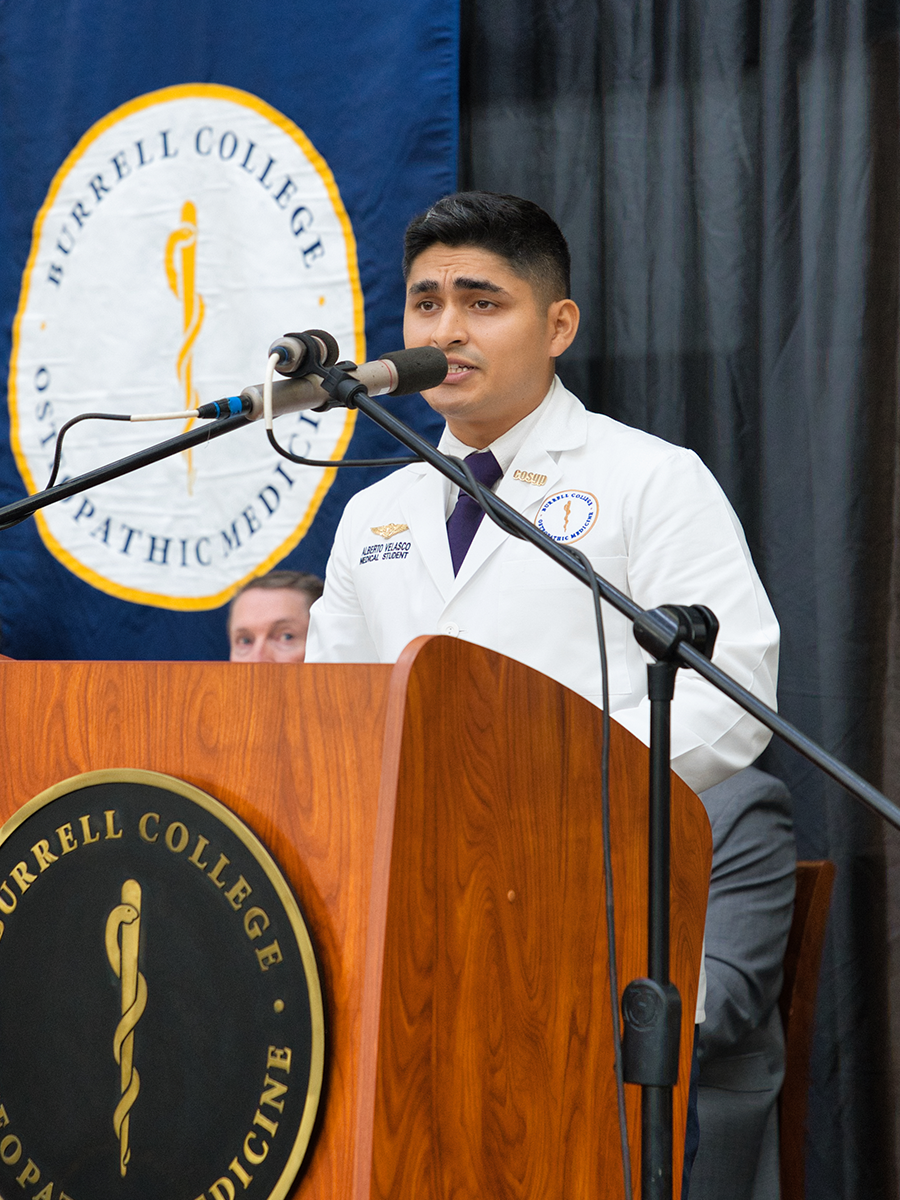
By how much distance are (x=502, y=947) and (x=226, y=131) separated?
80.3 inches

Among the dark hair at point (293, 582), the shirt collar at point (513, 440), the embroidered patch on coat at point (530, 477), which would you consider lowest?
the embroidered patch on coat at point (530, 477)

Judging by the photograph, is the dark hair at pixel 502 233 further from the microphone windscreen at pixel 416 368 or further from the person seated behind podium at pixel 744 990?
the person seated behind podium at pixel 744 990

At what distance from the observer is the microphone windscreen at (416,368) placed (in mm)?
1144

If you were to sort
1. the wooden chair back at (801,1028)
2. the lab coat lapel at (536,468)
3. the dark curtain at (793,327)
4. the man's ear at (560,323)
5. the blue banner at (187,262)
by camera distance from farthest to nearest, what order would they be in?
1. the blue banner at (187,262)
2. the dark curtain at (793,327)
3. the wooden chair back at (801,1028)
4. the man's ear at (560,323)
5. the lab coat lapel at (536,468)

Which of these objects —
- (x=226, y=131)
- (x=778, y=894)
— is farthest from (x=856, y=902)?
(x=226, y=131)

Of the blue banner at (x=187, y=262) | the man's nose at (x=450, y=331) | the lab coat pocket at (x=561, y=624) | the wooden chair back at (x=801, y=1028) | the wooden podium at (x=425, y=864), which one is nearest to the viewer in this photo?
the wooden podium at (x=425, y=864)

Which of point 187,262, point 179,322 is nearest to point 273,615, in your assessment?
point 179,322

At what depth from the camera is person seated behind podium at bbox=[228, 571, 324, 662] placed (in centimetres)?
242

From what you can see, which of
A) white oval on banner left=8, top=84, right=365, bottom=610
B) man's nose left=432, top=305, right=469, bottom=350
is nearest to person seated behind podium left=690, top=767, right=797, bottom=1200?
man's nose left=432, top=305, right=469, bottom=350

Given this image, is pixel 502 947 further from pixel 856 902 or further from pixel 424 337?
pixel 856 902

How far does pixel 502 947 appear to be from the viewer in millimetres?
901

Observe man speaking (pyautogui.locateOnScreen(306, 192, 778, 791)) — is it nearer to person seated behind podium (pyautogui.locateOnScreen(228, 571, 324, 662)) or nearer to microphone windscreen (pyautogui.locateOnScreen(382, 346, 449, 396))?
microphone windscreen (pyautogui.locateOnScreen(382, 346, 449, 396))

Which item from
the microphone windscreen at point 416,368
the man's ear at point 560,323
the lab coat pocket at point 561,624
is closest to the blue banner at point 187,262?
the man's ear at point 560,323

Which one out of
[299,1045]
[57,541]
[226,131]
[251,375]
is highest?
[226,131]
